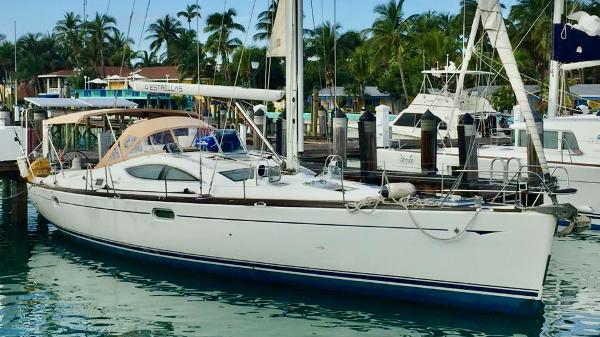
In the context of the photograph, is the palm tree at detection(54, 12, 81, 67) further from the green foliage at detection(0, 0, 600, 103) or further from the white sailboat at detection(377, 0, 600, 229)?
the white sailboat at detection(377, 0, 600, 229)

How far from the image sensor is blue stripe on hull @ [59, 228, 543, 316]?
38.4 feet

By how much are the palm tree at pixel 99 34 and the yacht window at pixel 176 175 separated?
80162mm

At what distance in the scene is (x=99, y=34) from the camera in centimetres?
9356

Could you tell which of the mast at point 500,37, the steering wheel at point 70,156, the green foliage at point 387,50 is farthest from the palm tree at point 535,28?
the mast at point 500,37

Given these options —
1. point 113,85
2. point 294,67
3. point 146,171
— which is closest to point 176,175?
point 146,171

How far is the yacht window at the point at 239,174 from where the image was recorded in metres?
14.5

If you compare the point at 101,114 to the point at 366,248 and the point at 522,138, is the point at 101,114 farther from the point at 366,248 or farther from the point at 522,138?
the point at 522,138

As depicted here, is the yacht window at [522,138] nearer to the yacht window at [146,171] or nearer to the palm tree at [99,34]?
the yacht window at [146,171]

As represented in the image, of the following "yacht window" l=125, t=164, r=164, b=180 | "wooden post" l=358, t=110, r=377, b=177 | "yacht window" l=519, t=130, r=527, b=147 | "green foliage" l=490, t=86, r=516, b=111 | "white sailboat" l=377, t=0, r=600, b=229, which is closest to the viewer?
"yacht window" l=125, t=164, r=164, b=180

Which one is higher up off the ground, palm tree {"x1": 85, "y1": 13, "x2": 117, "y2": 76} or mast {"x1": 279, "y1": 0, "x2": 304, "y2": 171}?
palm tree {"x1": 85, "y1": 13, "x2": 117, "y2": 76}

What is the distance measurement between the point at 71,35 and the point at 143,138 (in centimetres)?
8985

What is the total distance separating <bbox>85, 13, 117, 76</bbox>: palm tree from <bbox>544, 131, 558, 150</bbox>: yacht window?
7799 cm

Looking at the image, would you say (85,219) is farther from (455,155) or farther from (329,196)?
(455,155)

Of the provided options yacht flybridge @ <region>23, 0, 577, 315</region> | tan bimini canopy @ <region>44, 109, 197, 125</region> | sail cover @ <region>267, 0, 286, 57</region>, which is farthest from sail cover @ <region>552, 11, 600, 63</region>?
tan bimini canopy @ <region>44, 109, 197, 125</region>
